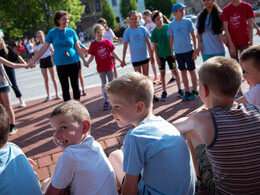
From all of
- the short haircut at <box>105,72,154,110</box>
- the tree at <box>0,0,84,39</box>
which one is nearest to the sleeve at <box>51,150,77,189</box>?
the short haircut at <box>105,72,154,110</box>

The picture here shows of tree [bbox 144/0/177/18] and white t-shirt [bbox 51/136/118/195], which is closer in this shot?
white t-shirt [bbox 51/136/118/195]

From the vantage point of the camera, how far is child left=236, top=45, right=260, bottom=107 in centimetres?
244

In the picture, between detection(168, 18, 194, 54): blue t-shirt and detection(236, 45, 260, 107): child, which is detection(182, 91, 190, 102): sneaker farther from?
detection(236, 45, 260, 107): child

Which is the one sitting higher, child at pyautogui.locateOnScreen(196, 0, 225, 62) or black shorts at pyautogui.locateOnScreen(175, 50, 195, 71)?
child at pyautogui.locateOnScreen(196, 0, 225, 62)

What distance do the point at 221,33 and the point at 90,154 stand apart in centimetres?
416

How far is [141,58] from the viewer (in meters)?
6.15

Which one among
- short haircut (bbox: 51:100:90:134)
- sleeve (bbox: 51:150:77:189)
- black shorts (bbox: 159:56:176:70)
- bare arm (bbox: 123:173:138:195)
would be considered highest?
short haircut (bbox: 51:100:90:134)

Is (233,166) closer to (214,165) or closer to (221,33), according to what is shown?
(214,165)

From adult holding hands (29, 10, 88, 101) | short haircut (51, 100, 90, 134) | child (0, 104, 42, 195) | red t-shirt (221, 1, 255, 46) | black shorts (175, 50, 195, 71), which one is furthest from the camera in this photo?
black shorts (175, 50, 195, 71)

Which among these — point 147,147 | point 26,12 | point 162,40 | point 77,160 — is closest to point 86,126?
point 77,160

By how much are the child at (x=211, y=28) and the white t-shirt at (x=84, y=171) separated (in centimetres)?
386

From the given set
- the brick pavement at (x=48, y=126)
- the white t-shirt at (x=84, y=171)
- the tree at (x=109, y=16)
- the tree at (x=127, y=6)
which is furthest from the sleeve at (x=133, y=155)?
the tree at (x=127, y=6)

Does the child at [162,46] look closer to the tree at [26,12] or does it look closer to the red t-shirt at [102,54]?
the red t-shirt at [102,54]

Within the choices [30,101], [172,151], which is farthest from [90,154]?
[30,101]
